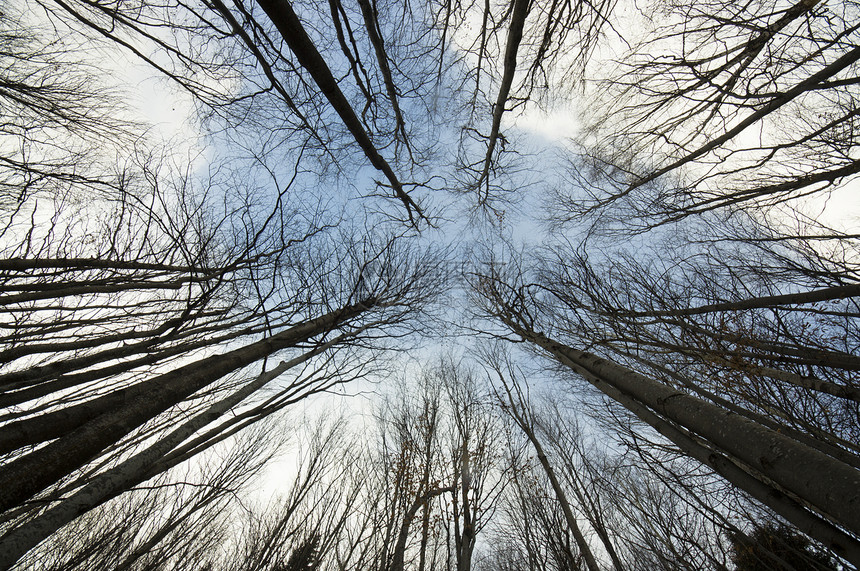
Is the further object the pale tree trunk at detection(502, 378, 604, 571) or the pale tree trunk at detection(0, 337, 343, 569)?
the pale tree trunk at detection(502, 378, 604, 571)

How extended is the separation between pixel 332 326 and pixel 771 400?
579 centimetres

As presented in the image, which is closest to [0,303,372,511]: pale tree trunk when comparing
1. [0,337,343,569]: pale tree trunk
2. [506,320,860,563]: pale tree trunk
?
[0,337,343,569]: pale tree trunk

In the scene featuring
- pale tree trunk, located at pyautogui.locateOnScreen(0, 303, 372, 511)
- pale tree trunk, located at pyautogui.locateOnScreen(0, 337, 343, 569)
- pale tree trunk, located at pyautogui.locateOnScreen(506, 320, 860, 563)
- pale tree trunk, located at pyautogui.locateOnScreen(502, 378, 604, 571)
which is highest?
pale tree trunk, located at pyautogui.locateOnScreen(506, 320, 860, 563)

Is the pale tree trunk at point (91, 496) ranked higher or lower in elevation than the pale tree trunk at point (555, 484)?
higher

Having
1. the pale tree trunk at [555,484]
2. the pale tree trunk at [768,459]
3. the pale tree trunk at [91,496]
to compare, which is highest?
the pale tree trunk at [768,459]

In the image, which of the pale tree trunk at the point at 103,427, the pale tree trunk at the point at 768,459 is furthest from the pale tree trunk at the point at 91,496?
the pale tree trunk at the point at 768,459

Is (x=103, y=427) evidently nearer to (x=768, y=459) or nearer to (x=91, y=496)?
(x=91, y=496)

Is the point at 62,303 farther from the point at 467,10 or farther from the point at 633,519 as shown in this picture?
the point at 633,519

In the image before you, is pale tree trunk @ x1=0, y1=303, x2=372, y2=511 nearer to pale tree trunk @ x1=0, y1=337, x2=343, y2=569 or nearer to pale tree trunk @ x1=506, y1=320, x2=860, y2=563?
pale tree trunk @ x1=0, y1=337, x2=343, y2=569

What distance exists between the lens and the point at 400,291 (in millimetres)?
6254

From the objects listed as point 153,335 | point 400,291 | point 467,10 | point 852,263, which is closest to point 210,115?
point 153,335

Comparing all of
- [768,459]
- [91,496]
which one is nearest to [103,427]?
[91,496]

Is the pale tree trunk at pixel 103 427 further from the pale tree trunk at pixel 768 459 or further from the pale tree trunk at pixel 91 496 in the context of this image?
the pale tree trunk at pixel 768 459

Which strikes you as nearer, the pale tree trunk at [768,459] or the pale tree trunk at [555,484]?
the pale tree trunk at [768,459]
